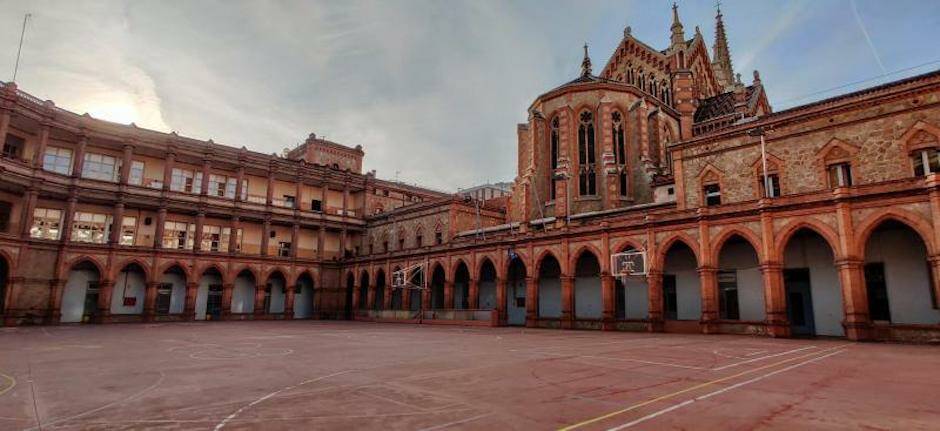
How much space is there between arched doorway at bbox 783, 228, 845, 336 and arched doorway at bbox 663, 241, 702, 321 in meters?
4.76

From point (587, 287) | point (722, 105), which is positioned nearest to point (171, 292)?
point (587, 287)

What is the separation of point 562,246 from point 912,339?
17735mm

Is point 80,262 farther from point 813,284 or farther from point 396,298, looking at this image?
point 813,284

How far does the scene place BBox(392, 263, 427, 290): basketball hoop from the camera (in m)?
42.9

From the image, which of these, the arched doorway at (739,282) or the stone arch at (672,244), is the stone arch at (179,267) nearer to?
the stone arch at (672,244)

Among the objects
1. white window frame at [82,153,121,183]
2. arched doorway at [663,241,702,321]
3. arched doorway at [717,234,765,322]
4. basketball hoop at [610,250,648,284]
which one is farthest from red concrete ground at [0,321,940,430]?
white window frame at [82,153,121,183]

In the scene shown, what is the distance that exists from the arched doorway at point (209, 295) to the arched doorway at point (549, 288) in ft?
95.6

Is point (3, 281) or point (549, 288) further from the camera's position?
point (549, 288)

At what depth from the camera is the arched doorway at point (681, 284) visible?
2961cm

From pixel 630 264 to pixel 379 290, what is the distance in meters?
29.0

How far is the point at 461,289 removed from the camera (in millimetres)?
44688

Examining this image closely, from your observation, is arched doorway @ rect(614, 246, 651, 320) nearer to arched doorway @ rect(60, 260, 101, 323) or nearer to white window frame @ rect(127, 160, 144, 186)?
arched doorway @ rect(60, 260, 101, 323)

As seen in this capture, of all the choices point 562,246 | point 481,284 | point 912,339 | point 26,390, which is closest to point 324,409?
point 26,390

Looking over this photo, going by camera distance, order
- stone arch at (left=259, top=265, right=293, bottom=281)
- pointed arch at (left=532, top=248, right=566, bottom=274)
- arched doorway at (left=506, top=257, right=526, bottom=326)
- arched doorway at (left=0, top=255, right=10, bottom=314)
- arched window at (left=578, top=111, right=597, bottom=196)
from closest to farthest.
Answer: arched doorway at (left=0, top=255, right=10, bottom=314)
pointed arch at (left=532, top=248, right=566, bottom=274)
arched doorway at (left=506, top=257, right=526, bottom=326)
arched window at (left=578, top=111, right=597, bottom=196)
stone arch at (left=259, top=265, right=293, bottom=281)
